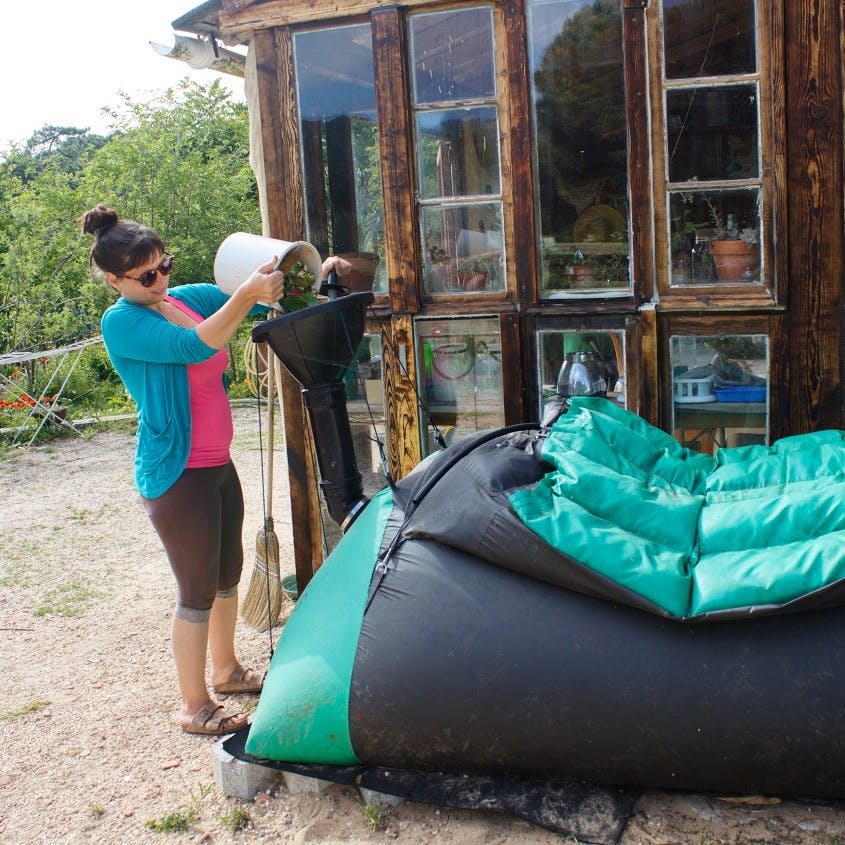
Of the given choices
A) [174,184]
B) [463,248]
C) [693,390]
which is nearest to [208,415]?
[463,248]

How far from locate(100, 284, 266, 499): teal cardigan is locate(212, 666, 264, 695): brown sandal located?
3.08 feet

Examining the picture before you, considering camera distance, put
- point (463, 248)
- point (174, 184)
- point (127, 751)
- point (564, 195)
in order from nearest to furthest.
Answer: point (127, 751)
point (564, 195)
point (463, 248)
point (174, 184)

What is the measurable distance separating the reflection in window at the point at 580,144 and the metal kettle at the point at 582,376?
0.96 feet

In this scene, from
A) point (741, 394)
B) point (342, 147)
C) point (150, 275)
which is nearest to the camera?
point (150, 275)

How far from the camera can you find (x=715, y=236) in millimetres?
4016

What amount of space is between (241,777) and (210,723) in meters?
0.54

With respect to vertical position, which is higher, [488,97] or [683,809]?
[488,97]

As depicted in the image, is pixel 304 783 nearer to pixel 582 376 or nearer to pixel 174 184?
pixel 582 376

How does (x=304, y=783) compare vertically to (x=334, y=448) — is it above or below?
below

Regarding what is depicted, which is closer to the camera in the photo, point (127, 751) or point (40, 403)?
point (127, 751)

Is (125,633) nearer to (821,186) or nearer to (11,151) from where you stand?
(821,186)

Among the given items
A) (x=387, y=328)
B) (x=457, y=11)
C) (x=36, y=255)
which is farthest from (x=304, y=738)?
(x=36, y=255)

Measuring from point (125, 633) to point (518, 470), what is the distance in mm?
2583

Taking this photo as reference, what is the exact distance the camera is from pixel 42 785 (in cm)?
338
